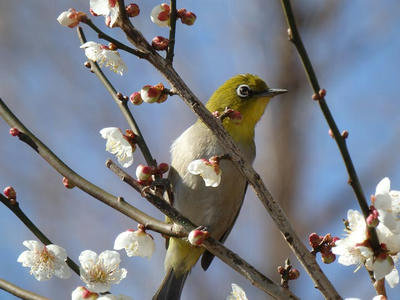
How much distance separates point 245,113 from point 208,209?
2.50 ft

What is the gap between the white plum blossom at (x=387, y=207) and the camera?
1.79 meters

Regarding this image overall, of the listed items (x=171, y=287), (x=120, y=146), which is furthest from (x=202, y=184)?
(x=120, y=146)

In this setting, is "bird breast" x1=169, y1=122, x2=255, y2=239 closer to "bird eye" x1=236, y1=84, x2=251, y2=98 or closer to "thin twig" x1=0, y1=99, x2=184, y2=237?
"bird eye" x1=236, y1=84, x2=251, y2=98

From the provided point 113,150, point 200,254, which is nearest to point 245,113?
point 200,254

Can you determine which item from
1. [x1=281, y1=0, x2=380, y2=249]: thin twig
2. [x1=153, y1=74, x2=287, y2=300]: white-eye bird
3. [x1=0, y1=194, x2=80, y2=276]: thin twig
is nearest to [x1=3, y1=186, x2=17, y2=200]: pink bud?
[x1=0, y1=194, x2=80, y2=276]: thin twig

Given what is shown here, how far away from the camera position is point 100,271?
→ 232cm

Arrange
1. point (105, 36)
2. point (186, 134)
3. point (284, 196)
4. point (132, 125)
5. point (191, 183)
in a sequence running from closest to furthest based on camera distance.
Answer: point (105, 36) < point (132, 125) < point (191, 183) < point (186, 134) < point (284, 196)

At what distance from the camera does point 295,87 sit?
308 inches

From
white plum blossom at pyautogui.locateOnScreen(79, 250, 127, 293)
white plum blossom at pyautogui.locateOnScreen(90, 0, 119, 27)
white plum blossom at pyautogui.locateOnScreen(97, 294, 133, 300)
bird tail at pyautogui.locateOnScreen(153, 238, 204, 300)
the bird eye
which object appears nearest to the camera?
white plum blossom at pyautogui.locateOnScreen(90, 0, 119, 27)

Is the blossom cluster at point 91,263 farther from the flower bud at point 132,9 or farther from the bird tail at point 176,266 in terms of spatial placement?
the bird tail at point 176,266

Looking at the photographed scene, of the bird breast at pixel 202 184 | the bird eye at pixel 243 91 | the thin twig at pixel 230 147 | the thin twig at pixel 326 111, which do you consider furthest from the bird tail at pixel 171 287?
the thin twig at pixel 326 111

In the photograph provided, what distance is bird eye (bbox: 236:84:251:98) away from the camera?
460 cm

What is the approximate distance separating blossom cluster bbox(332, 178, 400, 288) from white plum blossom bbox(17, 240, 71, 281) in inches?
41.2

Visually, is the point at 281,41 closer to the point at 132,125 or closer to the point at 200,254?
the point at 200,254
